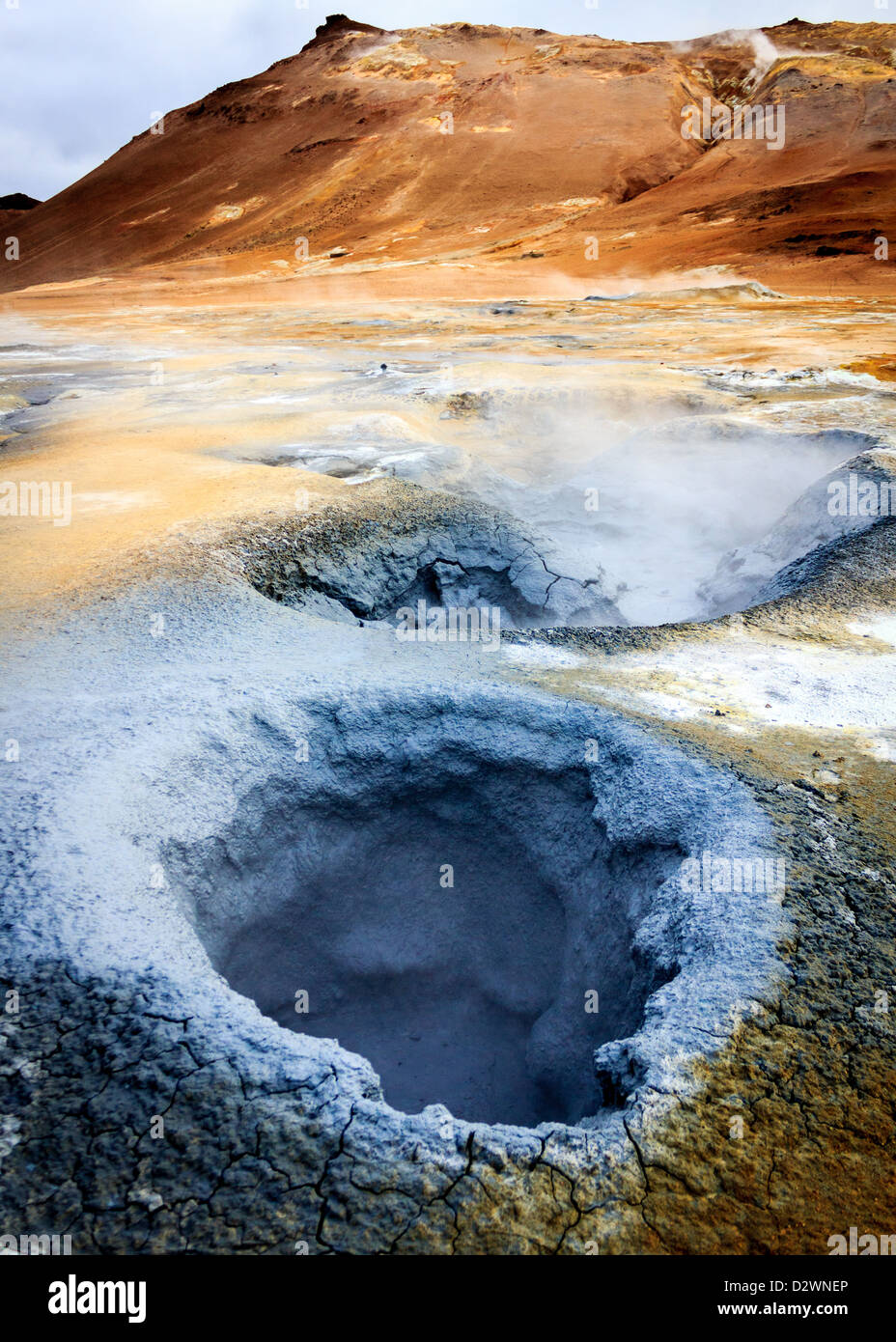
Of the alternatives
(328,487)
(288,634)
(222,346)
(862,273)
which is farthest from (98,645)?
(862,273)

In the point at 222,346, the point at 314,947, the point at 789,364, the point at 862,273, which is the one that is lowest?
the point at 314,947

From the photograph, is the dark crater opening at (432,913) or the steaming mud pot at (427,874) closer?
the steaming mud pot at (427,874)

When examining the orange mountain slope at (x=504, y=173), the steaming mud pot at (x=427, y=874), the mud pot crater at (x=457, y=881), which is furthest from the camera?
the orange mountain slope at (x=504, y=173)

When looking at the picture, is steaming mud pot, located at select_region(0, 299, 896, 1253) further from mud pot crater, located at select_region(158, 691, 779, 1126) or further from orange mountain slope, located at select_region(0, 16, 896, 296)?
orange mountain slope, located at select_region(0, 16, 896, 296)

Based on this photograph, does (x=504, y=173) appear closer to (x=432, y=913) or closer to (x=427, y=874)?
(x=427, y=874)

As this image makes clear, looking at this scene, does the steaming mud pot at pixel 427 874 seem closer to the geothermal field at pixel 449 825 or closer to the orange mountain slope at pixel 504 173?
the geothermal field at pixel 449 825

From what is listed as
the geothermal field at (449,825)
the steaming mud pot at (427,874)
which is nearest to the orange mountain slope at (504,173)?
the geothermal field at (449,825)
